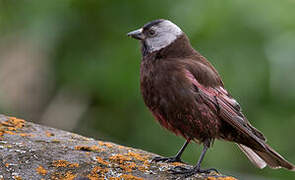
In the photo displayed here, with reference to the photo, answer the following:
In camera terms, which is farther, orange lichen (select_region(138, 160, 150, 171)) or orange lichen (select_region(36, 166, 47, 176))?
orange lichen (select_region(138, 160, 150, 171))

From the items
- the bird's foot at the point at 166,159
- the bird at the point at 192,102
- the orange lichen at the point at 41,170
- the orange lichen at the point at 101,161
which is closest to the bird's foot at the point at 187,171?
the bird at the point at 192,102

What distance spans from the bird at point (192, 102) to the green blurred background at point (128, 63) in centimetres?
65

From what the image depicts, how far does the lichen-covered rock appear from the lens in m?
3.82

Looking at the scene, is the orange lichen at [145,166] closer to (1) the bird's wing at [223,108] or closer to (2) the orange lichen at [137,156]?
(2) the orange lichen at [137,156]

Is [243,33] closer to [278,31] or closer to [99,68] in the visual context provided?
[278,31]

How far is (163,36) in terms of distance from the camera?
17.3ft

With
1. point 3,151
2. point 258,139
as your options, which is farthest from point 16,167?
point 258,139

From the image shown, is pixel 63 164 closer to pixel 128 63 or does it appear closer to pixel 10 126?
pixel 10 126

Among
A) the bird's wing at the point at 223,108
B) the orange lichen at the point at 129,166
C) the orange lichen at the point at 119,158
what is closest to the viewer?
the orange lichen at the point at 129,166

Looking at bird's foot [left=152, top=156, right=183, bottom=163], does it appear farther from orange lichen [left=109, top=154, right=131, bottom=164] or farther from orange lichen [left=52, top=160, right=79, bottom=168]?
orange lichen [left=52, top=160, right=79, bottom=168]

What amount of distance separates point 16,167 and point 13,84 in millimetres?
2828

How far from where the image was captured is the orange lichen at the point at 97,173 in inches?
152

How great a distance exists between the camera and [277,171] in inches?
235

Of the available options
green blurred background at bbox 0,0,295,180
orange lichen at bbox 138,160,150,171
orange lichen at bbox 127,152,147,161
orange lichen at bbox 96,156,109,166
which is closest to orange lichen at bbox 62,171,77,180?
orange lichen at bbox 96,156,109,166
